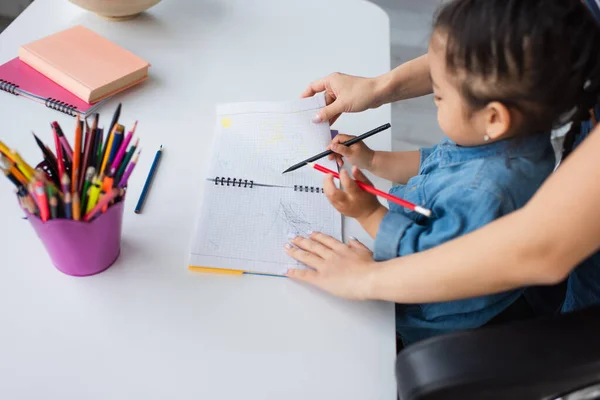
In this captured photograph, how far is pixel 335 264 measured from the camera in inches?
27.7

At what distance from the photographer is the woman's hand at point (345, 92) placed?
95 cm

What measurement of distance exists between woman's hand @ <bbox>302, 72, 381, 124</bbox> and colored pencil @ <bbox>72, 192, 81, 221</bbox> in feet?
1.49

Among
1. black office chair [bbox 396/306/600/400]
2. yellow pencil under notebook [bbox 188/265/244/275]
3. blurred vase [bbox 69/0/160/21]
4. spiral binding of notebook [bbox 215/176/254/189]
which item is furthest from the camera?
blurred vase [bbox 69/0/160/21]

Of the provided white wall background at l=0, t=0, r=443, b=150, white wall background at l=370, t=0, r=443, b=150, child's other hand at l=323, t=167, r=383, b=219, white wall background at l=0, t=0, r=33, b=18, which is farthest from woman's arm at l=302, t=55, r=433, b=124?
white wall background at l=0, t=0, r=33, b=18

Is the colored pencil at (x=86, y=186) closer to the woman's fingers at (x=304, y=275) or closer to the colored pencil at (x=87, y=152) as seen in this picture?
the colored pencil at (x=87, y=152)

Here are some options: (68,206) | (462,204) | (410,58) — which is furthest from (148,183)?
(410,58)

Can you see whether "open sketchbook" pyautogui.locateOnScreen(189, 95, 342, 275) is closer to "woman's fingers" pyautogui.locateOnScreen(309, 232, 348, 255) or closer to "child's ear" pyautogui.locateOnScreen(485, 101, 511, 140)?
"woman's fingers" pyautogui.locateOnScreen(309, 232, 348, 255)

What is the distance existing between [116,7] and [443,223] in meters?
0.75

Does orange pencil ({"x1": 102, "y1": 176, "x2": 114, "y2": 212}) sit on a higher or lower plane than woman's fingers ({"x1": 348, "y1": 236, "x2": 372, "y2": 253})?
higher

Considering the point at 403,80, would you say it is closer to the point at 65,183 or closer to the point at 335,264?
the point at 335,264

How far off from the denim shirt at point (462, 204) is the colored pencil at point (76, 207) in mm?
362

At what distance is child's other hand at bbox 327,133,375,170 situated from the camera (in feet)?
2.90

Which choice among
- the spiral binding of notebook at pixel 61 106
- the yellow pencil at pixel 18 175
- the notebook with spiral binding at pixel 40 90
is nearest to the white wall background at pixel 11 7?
the notebook with spiral binding at pixel 40 90

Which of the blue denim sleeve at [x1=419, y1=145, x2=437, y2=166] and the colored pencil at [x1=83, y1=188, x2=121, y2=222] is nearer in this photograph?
the colored pencil at [x1=83, y1=188, x2=121, y2=222]
